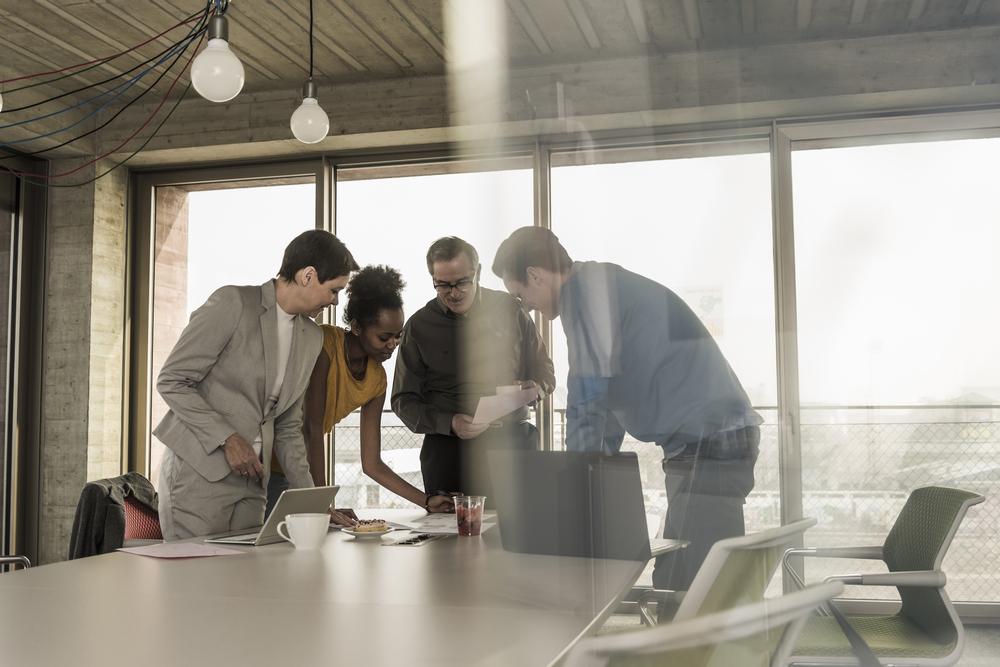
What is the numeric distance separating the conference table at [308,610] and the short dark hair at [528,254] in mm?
288

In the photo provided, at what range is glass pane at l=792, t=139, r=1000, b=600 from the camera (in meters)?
0.61

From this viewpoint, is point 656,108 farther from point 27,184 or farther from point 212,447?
point 27,184

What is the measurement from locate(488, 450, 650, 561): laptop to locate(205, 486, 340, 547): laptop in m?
0.88

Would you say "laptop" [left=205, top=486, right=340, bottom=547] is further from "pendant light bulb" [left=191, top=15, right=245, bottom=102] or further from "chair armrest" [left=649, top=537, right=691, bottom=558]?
"chair armrest" [left=649, top=537, right=691, bottom=558]

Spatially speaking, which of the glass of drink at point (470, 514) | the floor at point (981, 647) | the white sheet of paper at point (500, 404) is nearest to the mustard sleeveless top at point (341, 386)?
the glass of drink at point (470, 514)

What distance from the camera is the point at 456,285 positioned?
1.46 meters

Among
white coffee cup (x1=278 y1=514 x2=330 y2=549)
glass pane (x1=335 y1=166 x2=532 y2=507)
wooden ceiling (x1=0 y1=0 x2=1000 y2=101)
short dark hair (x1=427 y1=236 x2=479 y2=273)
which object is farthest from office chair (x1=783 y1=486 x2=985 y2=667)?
wooden ceiling (x1=0 y1=0 x2=1000 y2=101)

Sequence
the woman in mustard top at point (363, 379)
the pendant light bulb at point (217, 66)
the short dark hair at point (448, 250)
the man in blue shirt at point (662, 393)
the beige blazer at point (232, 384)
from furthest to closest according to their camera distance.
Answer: the woman in mustard top at point (363, 379)
the pendant light bulb at point (217, 66)
the beige blazer at point (232, 384)
the short dark hair at point (448, 250)
the man in blue shirt at point (662, 393)

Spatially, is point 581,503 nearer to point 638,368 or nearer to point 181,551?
point 638,368

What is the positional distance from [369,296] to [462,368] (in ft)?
2.23

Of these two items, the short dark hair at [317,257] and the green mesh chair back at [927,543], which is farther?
the short dark hair at [317,257]

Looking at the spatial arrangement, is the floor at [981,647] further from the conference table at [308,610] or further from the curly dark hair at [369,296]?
the curly dark hair at [369,296]

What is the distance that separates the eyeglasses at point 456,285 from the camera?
1.25m

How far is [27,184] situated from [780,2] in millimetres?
4962
